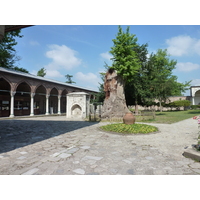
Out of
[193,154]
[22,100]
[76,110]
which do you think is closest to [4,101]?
[22,100]

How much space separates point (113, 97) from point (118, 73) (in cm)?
266

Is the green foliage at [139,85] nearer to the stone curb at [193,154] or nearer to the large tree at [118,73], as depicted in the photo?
the large tree at [118,73]

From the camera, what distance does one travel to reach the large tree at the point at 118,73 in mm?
14641

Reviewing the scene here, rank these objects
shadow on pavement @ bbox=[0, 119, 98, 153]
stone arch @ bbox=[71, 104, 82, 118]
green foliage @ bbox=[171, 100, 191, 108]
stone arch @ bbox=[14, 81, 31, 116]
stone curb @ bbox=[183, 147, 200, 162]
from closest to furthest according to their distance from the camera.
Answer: stone curb @ bbox=[183, 147, 200, 162] < shadow on pavement @ bbox=[0, 119, 98, 153] < stone arch @ bbox=[71, 104, 82, 118] < stone arch @ bbox=[14, 81, 31, 116] < green foliage @ bbox=[171, 100, 191, 108]

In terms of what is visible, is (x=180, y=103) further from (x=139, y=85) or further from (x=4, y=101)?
(x=4, y=101)

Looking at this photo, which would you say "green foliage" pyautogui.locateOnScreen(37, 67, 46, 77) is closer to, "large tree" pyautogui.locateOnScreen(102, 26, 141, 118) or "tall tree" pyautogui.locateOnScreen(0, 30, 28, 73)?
"tall tree" pyautogui.locateOnScreen(0, 30, 28, 73)

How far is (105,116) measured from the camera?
14.6 meters

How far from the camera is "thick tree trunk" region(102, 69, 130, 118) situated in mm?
14633

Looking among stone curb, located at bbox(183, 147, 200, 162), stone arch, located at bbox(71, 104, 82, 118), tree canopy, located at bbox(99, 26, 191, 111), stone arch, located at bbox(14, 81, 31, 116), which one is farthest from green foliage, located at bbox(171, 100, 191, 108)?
stone curb, located at bbox(183, 147, 200, 162)

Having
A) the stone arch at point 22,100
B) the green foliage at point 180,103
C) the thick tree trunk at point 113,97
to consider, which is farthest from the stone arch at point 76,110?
the green foliage at point 180,103
